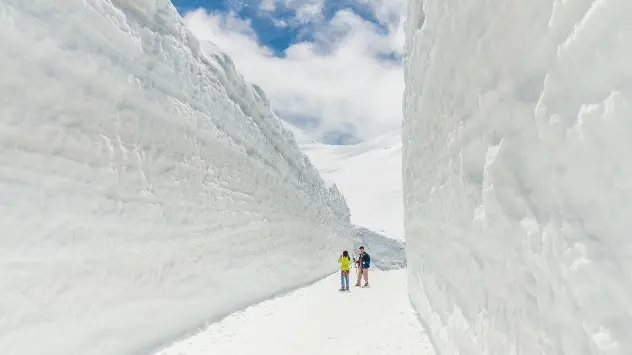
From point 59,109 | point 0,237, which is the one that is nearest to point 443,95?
point 59,109

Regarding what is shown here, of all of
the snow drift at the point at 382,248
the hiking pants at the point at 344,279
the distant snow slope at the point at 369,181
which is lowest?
the hiking pants at the point at 344,279

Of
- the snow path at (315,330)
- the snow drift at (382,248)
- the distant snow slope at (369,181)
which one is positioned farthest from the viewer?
the distant snow slope at (369,181)

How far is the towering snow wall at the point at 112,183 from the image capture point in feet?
11.7

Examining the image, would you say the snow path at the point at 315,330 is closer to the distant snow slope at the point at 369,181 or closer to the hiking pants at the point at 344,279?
the hiking pants at the point at 344,279

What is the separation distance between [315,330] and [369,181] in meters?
69.5

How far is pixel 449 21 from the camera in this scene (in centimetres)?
384

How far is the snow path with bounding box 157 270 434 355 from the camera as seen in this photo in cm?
525

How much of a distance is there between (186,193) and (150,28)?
2.12 meters

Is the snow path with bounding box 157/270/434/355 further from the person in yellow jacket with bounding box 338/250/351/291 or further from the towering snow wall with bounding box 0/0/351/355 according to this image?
the person in yellow jacket with bounding box 338/250/351/291

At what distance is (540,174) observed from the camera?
1949 mm

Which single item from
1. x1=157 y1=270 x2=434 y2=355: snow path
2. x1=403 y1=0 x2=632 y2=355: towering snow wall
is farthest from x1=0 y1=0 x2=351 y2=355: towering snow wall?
x1=403 y1=0 x2=632 y2=355: towering snow wall

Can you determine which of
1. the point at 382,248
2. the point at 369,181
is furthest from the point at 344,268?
the point at 369,181

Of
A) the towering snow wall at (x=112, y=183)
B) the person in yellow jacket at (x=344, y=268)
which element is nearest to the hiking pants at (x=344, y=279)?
the person in yellow jacket at (x=344, y=268)

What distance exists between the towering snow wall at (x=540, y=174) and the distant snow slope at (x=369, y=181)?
2257 centimetres
